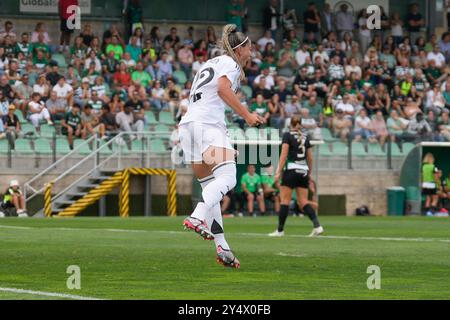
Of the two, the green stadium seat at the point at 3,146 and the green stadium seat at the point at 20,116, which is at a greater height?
the green stadium seat at the point at 20,116

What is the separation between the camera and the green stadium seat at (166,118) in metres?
34.1

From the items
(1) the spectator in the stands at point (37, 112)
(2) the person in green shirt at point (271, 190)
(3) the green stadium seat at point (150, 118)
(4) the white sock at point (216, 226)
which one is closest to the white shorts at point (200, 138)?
(4) the white sock at point (216, 226)

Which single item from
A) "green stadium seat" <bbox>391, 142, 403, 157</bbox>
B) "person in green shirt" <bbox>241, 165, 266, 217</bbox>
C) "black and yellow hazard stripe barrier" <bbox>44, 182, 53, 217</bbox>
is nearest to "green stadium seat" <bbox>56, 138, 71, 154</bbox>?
"black and yellow hazard stripe barrier" <bbox>44, 182, 53, 217</bbox>

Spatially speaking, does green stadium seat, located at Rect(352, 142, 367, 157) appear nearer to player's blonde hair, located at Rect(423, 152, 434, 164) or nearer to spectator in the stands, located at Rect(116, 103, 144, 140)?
player's blonde hair, located at Rect(423, 152, 434, 164)

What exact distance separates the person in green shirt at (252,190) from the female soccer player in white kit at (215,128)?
20025 mm

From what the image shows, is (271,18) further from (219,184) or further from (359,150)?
(219,184)

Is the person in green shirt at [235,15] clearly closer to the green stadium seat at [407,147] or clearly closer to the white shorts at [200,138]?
the green stadium seat at [407,147]

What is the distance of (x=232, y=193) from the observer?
3312 centimetres

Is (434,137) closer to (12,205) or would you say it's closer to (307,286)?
(12,205)

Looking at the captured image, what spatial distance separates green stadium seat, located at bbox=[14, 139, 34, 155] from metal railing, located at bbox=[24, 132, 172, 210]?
0.66 m

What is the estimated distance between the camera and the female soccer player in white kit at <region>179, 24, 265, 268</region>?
12766 mm
